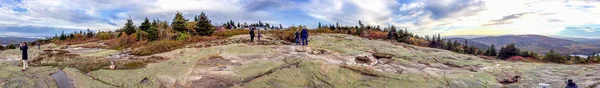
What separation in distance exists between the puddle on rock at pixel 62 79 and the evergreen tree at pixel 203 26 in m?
18.4

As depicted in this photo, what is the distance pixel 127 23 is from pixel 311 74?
3999 centimetres

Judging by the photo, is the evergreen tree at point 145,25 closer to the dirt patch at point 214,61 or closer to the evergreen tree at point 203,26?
the evergreen tree at point 203,26

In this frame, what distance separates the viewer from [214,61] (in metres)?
15.7

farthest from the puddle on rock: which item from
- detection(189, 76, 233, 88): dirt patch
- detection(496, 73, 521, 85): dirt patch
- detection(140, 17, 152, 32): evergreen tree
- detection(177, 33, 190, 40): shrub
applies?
detection(140, 17, 152, 32): evergreen tree

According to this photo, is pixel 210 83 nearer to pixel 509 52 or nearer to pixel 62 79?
pixel 62 79

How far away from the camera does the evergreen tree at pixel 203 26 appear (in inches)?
1286

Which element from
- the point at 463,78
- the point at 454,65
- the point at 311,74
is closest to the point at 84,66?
the point at 311,74

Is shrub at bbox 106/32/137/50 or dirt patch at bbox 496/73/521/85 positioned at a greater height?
shrub at bbox 106/32/137/50

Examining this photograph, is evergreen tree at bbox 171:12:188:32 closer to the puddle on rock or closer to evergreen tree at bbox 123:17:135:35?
evergreen tree at bbox 123:17:135:35

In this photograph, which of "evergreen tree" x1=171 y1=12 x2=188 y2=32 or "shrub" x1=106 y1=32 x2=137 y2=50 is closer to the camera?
"shrub" x1=106 y1=32 x2=137 y2=50

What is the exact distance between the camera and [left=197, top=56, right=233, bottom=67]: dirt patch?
49.1ft

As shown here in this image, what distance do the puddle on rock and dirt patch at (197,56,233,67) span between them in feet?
16.6

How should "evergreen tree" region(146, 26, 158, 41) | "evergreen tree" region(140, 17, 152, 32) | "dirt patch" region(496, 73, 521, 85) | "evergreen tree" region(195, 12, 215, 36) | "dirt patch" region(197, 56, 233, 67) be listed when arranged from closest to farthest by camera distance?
"dirt patch" region(496, 73, 521, 85), "dirt patch" region(197, 56, 233, 67), "evergreen tree" region(146, 26, 158, 41), "evergreen tree" region(195, 12, 215, 36), "evergreen tree" region(140, 17, 152, 32)

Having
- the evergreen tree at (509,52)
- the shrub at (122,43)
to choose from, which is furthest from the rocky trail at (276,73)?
the evergreen tree at (509,52)
